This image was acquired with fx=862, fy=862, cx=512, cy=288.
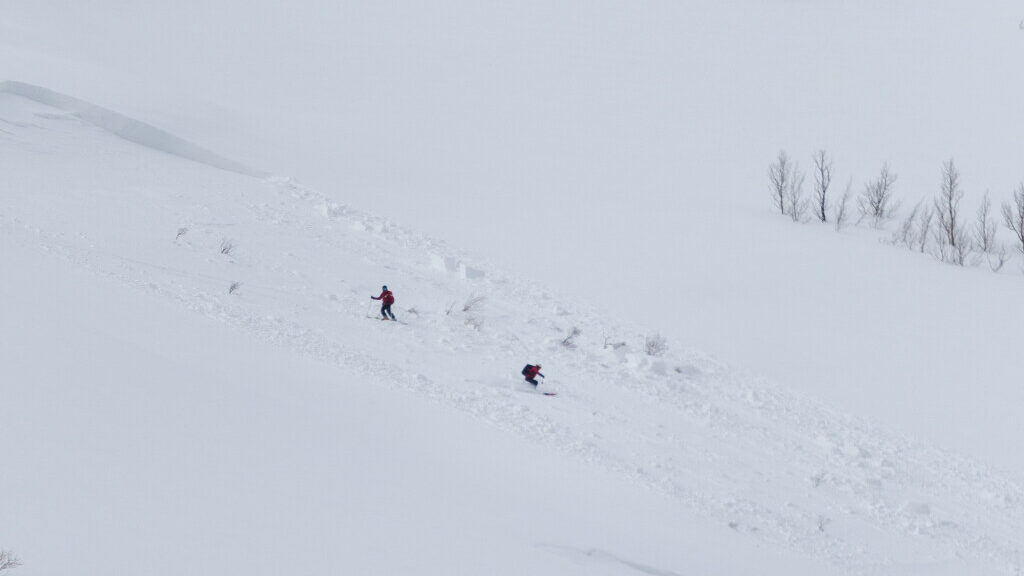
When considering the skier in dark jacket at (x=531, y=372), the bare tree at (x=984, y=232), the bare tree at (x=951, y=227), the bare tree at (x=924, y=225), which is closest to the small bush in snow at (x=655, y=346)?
the skier in dark jacket at (x=531, y=372)

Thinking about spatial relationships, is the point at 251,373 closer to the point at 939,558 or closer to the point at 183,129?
the point at 939,558

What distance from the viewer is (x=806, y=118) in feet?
122

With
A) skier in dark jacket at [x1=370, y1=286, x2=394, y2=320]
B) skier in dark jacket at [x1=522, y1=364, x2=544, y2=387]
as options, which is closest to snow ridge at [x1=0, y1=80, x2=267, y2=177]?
skier in dark jacket at [x1=370, y1=286, x2=394, y2=320]

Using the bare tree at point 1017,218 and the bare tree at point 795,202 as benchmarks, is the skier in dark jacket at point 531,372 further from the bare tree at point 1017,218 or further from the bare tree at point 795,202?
the bare tree at point 1017,218

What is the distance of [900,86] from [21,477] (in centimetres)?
4247

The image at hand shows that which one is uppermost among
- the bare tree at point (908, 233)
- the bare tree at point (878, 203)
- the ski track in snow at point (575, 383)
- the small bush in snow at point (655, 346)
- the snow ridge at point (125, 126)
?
the bare tree at point (878, 203)

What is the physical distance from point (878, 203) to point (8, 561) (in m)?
25.1

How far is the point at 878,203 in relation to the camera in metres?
25.5


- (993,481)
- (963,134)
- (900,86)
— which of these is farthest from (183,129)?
(900,86)

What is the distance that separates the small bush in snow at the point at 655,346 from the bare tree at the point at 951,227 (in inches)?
436

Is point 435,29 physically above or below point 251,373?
above

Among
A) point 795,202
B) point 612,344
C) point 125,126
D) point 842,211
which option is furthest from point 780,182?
point 125,126

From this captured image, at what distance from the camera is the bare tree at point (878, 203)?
83.3 feet

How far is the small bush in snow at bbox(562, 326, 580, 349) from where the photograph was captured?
42.5 ft
